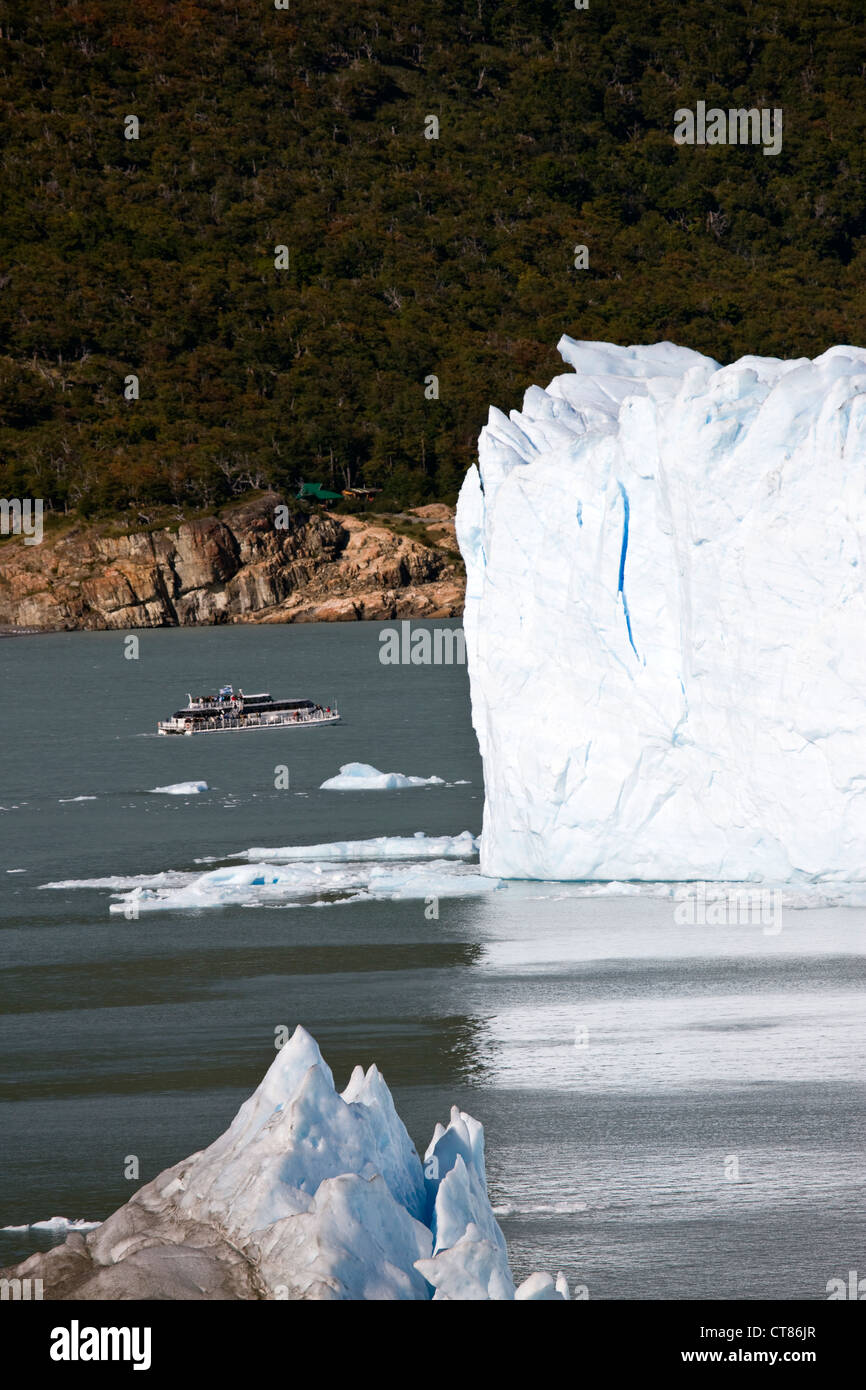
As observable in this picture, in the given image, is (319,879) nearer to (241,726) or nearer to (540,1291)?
(540,1291)

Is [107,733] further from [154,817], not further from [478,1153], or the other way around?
[478,1153]

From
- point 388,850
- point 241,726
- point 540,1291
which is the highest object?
point 540,1291


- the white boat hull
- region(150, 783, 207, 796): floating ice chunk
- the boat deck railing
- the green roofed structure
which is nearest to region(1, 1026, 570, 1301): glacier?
region(150, 783, 207, 796): floating ice chunk

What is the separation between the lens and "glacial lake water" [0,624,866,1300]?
53.9ft

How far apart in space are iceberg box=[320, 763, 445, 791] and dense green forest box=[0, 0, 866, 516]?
84536 millimetres

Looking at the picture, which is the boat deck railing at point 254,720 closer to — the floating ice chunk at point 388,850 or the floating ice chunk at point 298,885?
Answer: the floating ice chunk at point 388,850

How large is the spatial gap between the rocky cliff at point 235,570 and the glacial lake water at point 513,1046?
8806cm

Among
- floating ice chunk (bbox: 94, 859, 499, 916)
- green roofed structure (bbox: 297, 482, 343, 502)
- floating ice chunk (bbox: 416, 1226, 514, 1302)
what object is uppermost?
green roofed structure (bbox: 297, 482, 343, 502)

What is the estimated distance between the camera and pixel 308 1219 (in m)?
11.6

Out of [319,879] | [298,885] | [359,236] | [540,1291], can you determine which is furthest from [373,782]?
[359,236]

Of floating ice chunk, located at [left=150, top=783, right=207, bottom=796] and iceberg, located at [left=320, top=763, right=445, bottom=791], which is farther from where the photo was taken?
floating ice chunk, located at [left=150, top=783, right=207, bottom=796]

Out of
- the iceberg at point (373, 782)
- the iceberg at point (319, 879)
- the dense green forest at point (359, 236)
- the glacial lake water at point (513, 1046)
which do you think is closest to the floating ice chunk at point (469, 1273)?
the glacial lake water at point (513, 1046)

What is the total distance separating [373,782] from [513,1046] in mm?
27377

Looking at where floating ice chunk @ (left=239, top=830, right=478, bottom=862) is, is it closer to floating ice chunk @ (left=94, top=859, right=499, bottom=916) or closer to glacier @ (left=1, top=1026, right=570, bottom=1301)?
floating ice chunk @ (left=94, top=859, right=499, bottom=916)
